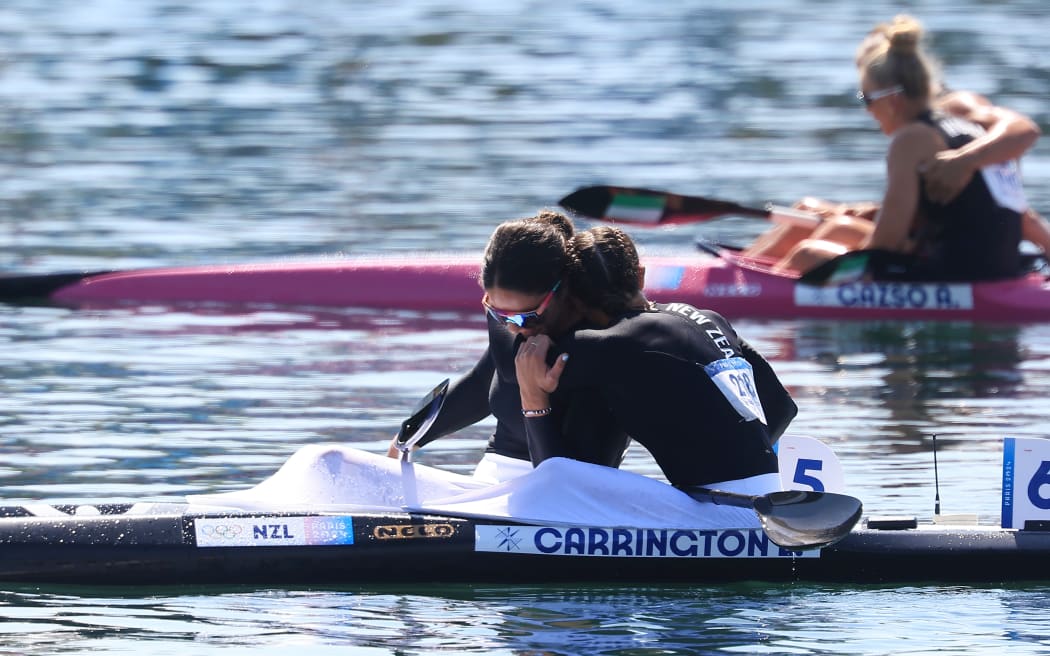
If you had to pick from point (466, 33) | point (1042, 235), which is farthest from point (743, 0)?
point (1042, 235)

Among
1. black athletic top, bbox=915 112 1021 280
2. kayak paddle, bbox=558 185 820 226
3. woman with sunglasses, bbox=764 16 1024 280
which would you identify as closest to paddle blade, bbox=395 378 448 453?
woman with sunglasses, bbox=764 16 1024 280

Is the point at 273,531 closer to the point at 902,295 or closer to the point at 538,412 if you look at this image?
the point at 538,412

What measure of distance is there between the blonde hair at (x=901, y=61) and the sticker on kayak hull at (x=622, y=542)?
4.15m

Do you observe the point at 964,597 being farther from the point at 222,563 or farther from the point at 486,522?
the point at 222,563

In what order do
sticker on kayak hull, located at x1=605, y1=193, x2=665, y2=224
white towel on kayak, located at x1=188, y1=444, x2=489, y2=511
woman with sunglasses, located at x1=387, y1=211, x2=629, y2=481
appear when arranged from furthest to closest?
sticker on kayak hull, located at x1=605, y1=193, x2=665, y2=224 < white towel on kayak, located at x1=188, y1=444, x2=489, y2=511 < woman with sunglasses, located at x1=387, y1=211, x2=629, y2=481

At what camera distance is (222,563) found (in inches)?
228

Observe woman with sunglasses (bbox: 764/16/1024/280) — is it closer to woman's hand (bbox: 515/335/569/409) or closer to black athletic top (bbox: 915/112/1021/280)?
black athletic top (bbox: 915/112/1021/280)

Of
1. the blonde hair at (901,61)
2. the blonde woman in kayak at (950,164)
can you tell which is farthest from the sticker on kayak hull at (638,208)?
the blonde hair at (901,61)

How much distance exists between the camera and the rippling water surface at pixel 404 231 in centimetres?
560

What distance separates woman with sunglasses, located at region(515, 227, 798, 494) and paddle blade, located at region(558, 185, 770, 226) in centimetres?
515

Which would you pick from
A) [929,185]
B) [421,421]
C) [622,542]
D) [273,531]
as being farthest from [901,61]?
[273,531]

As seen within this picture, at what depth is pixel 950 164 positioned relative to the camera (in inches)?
382

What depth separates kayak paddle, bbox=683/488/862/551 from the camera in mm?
5578

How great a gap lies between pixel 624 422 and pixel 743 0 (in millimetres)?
23331
